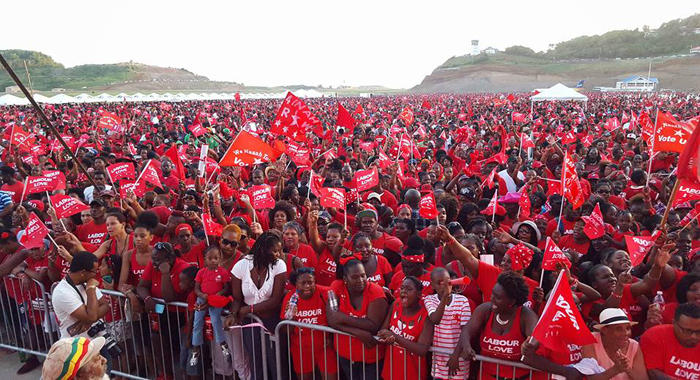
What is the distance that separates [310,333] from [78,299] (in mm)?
1937

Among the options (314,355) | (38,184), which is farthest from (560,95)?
(314,355)

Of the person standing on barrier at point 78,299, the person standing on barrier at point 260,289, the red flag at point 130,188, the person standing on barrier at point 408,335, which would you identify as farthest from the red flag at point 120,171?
the person standing on barrier at point 408,335

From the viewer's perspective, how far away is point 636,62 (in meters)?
82.8

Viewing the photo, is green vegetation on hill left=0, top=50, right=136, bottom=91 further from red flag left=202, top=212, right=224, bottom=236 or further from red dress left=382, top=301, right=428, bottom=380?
red dress left=382, top=301, right=428, bottom=380

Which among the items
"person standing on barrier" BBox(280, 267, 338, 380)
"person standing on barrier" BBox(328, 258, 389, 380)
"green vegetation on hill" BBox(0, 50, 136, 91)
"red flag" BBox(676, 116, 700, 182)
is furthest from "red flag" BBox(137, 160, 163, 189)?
"green vegetation on hill" BBox(0, 50, 136, 91)

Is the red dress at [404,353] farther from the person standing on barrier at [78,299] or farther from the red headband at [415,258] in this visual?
the person standing on barrier at [78,299]

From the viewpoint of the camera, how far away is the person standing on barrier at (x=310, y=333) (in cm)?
409

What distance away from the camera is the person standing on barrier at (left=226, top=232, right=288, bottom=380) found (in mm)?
4254

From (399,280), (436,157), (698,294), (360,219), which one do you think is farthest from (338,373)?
(436,157)

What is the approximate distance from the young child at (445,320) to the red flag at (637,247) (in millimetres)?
1842

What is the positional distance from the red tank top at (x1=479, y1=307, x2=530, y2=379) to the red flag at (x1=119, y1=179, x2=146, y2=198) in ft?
16.9

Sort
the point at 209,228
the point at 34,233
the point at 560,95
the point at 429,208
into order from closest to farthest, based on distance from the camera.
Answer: the point at 34,233 < the point at 209,228 < the point at 429,208 < the point at 560,95

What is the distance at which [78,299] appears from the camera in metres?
3.97

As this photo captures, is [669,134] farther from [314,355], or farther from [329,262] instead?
[314,355]
